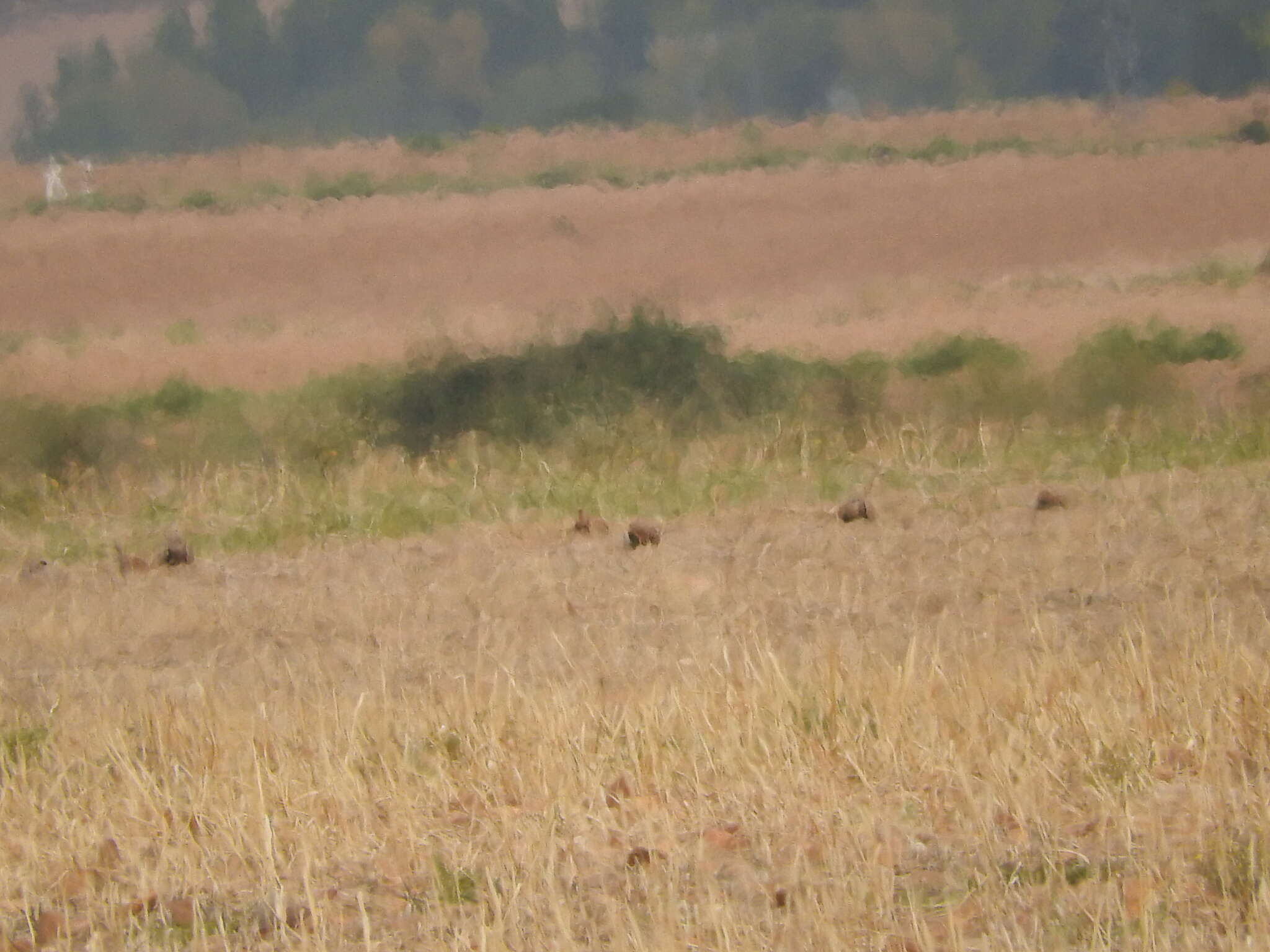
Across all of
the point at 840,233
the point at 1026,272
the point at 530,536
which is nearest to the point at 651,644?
the point at 530,536

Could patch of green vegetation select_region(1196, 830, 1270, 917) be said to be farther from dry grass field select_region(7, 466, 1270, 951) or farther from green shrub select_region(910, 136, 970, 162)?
green shrub select_region(910, 136, 970, 162)

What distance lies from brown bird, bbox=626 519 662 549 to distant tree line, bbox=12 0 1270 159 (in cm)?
4233

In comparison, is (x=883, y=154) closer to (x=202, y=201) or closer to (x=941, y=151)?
(x=941, y=151)

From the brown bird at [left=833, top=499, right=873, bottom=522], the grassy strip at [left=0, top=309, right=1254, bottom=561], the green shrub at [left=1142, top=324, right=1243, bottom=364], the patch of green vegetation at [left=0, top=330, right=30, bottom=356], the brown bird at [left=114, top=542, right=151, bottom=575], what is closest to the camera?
the brown bird at [left=833, top=499, right=873, bottom=522]

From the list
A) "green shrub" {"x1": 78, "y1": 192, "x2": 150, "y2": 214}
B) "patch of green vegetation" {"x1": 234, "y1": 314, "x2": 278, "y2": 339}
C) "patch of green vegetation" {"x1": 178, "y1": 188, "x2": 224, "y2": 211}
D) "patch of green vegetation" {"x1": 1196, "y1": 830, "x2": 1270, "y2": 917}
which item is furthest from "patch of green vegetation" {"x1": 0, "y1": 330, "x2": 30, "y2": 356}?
"patch of green vegetation" {"x1": 1196, "y1": 830, "x2": 1270, "y2": 917}

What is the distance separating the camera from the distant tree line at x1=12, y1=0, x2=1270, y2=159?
55.0 metres

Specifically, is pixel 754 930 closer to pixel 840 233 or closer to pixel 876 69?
pixel 840 233

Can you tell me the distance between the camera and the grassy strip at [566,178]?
115 feet

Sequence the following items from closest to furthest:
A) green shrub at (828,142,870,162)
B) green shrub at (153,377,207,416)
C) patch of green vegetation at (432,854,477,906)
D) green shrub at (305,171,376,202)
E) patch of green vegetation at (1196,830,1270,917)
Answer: patch of green vegetation at (1196,830,1270,917)
patch of green vegetation at (432,854,477,906)
green shrub at (153,377,207,416)
green shrub at (828,142,870,162)
green shrub at (305,171,376,202)

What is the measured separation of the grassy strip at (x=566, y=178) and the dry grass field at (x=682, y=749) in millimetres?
26965

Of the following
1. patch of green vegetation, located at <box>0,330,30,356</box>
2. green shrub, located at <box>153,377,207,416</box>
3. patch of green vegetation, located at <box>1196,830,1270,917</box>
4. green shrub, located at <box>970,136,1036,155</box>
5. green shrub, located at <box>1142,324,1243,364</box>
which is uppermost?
green shrub, located at <box>970,136,1036,155</box>

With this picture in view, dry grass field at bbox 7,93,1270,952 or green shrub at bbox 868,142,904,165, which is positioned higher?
green shrub at bbox 868,142,904,165

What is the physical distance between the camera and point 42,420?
15.7 m

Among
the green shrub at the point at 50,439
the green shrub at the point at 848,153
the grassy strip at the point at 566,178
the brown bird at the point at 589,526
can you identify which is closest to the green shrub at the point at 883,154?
the grassy strip at the point at 566,178
